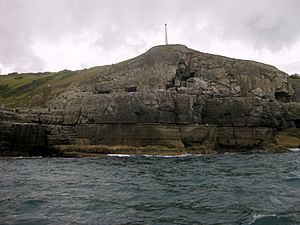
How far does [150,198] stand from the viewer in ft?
59.3

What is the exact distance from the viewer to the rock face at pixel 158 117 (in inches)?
1950

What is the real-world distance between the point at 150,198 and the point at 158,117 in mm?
33533

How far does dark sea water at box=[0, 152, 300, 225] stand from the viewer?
14.2 m

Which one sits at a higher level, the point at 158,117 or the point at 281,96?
the point at 281,96

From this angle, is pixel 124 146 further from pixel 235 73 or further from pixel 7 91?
pixel 7 91

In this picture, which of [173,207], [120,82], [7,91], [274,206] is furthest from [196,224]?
[7,91]

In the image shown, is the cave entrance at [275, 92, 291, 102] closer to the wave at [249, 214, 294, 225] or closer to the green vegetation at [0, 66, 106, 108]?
the green vegetation at [0, 66, 106, 108]

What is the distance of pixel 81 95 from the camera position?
58.5 meters

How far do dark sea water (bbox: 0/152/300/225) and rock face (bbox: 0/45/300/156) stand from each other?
21.8m

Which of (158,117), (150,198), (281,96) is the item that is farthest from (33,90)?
Result: (150,198)

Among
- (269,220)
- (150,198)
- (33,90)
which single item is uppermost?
(33,90)

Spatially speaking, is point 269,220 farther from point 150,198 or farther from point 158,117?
point 158,117

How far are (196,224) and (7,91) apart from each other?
88063 mm

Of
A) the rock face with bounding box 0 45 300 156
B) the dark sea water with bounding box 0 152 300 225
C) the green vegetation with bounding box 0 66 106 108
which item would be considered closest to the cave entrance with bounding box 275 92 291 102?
the rock face with bounding box 0 45 300 156
